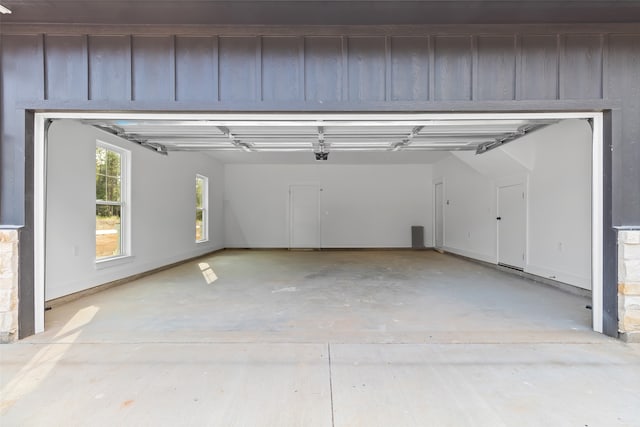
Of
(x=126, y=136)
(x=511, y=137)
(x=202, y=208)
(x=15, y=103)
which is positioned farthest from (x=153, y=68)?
(x=202, y=208)

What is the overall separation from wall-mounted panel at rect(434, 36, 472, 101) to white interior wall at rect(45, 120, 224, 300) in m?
4.34

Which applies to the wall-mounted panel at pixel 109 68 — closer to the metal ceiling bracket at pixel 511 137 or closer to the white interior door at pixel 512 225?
the metal ceiling bracket at pixel 511 137

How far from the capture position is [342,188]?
9.85 metres

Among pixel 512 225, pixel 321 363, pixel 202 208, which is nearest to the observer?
pixel 321 363

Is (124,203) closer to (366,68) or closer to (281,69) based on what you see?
(281,69)

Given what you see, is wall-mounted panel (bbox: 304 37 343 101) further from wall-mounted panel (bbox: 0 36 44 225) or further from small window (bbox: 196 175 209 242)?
small window (bbox: 196 175 209 242)

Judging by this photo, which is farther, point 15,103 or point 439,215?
point 439,215

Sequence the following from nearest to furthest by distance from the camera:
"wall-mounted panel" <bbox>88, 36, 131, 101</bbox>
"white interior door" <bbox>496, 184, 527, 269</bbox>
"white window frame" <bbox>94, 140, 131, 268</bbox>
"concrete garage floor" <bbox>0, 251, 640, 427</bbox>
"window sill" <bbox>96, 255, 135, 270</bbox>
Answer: "concrete garage floor" <bbox>0, 251, 640, 427</bbox>
"wall-mounted panel" <bbox>88, 36, 131, 101</bbox>
"window sill" <bbox>96, 255, 135, 270</bbox>
"white window frame" <bbox>94, 140, 131, 268</bbox>
"white interior door" <bbox>496, 184, 527, 269</bbox>

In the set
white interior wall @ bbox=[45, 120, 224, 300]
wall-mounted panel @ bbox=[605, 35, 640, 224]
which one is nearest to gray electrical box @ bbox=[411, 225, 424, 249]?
white interior wall @ bbox=[45, 120, 224, 300]

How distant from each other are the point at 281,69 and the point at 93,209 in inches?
138

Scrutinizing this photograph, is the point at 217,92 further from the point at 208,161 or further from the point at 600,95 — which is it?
the point at 208,161

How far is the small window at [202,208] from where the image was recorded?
8.26 m

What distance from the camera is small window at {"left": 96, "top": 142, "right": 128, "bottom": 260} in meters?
4.66

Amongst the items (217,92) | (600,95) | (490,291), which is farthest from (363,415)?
(490,291)
